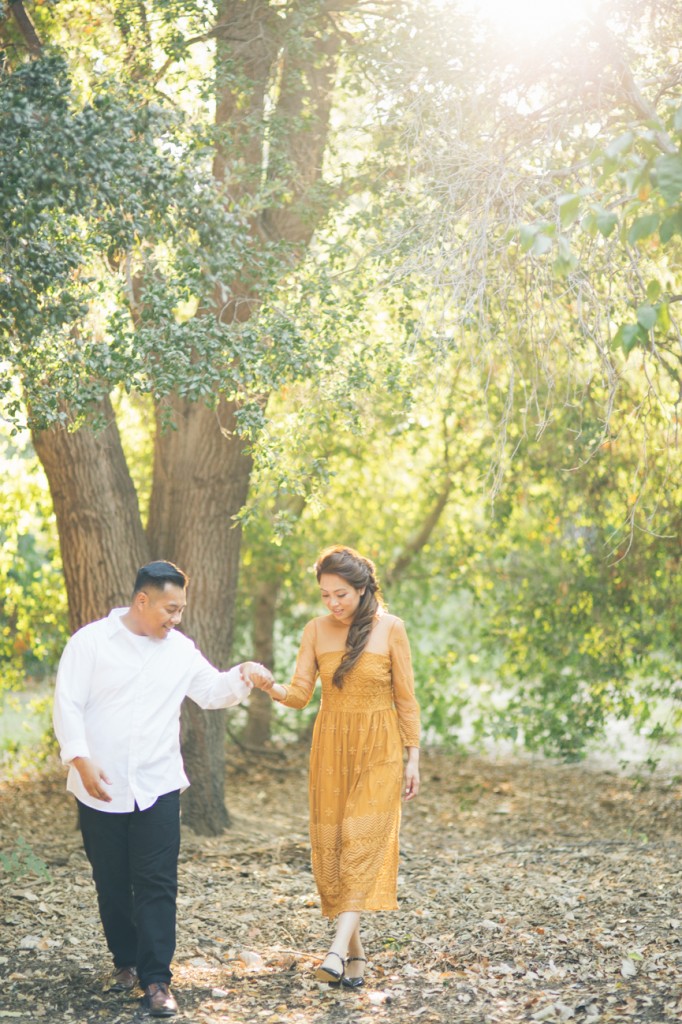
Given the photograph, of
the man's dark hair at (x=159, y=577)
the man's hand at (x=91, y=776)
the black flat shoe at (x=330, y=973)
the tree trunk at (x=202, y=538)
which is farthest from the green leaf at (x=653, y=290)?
the tree trunk at (x=202, y=538)

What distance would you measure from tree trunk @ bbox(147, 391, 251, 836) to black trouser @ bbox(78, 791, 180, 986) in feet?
10.8

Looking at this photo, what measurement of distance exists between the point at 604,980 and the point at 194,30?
18.4 feet

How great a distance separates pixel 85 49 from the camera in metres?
7.12

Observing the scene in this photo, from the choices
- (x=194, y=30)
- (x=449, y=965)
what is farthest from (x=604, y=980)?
(x=194, y=30)

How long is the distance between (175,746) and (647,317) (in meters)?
2.55

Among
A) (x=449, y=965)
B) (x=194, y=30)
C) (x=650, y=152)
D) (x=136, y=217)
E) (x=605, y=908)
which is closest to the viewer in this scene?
(x=650, y=152)

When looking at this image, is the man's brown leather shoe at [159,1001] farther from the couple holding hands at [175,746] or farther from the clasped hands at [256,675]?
the clasped hands at [256,675]

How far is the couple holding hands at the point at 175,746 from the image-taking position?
14.8ft

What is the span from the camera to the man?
4.50m

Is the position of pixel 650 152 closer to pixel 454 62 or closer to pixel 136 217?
pixel 136 217

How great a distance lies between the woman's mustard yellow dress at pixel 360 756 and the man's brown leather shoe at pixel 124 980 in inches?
33.9

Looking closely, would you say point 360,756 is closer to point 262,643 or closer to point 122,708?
point 122,708

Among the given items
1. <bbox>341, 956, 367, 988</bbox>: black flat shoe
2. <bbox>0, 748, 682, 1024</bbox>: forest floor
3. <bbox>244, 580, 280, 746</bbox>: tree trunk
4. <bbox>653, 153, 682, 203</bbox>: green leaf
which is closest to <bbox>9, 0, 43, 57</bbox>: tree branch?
<bbox>653, 153, 682, 203</bbox>: green leaf

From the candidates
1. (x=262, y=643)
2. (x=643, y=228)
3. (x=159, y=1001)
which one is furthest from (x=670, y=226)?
(x=262, y=643)
